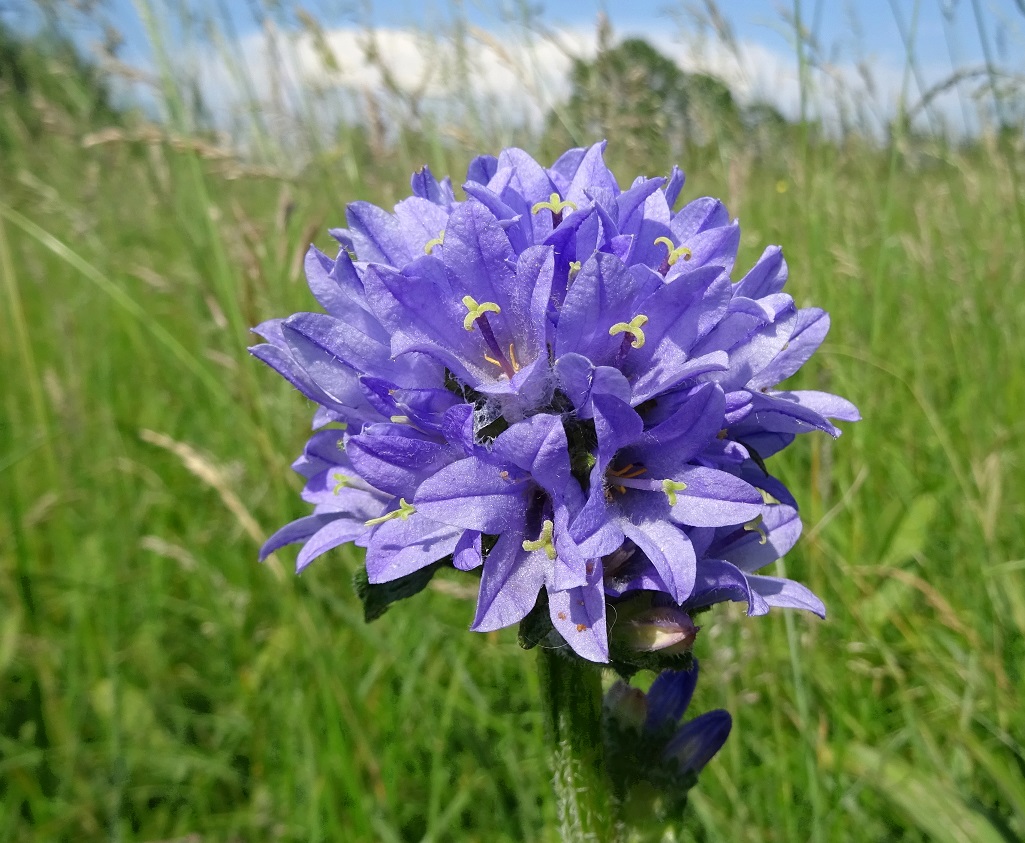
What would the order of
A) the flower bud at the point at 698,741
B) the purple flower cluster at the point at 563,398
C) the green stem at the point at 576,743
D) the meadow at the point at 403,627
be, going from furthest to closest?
the meadow at the point at 403,627, the flower bud at the point at 698,741, the green stem at the point at 576,743, the purple flower cluster at the point at 563,398

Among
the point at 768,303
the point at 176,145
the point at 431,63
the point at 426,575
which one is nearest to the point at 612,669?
A: the point at 426,575

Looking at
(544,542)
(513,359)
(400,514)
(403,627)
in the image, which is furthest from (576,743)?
(403,627)

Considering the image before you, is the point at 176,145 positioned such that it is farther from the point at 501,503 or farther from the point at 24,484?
the point at 24,484

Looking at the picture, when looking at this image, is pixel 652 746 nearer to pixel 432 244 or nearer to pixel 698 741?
pixel 698 741

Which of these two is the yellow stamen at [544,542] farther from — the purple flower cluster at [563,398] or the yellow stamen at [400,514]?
the yellow stamen at [400,514]

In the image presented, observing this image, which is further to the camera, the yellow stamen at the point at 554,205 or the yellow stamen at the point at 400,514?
the yellow stamen at the point at 554,205

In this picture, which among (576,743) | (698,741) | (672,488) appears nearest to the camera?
(672,488)

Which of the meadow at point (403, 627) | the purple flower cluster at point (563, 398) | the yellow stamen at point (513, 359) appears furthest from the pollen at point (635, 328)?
the meadow at point (403, 627)
